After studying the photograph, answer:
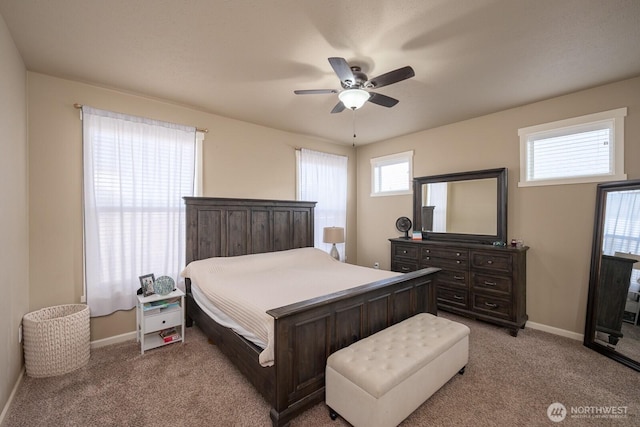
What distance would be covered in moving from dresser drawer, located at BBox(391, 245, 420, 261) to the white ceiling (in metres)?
2.10

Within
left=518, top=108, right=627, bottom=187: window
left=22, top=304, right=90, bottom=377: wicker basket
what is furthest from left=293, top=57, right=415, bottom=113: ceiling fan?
left=22, top=304, right=90, bottom=377: wicker basket

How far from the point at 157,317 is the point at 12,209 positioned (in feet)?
4.96

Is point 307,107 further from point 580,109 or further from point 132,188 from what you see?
point 580,109

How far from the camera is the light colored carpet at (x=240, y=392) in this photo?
72.5 inches

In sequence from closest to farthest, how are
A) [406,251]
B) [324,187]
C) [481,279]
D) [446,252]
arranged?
1. [481,279]
2. [446,252]
3. [406,251]
4. [324,187]

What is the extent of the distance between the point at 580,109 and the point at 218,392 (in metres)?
4.67

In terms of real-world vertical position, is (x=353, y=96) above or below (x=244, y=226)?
above

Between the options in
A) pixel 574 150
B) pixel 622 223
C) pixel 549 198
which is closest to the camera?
pixel 622 223

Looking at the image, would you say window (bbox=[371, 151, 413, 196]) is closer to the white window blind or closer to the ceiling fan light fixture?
the white window blind

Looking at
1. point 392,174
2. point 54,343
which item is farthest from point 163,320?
point 392,174

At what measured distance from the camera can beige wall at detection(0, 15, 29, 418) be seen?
1.89m

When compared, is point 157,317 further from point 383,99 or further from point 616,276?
point 616,276

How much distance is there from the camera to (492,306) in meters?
3.26

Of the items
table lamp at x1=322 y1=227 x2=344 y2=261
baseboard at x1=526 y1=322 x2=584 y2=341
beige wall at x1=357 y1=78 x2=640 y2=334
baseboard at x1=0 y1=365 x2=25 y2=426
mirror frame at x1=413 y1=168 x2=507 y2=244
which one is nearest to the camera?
baseboard at x1=0 y1=365 x2=25 y2=426
